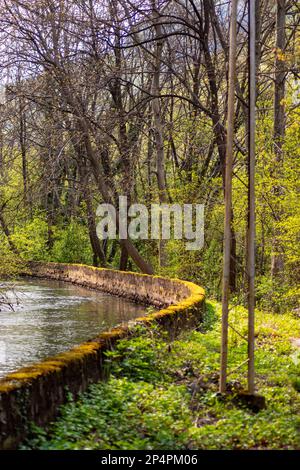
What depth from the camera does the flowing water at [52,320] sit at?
1462 cm

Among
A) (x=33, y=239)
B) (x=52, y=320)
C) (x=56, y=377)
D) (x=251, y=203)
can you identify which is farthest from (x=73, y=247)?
(x=56, y=377)

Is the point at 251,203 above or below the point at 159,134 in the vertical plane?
below

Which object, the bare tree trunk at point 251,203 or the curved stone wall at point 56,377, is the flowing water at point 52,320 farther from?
the bare tree trunk at point 251,203

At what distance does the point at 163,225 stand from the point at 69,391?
1779 cm

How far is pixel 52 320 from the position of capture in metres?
19.5

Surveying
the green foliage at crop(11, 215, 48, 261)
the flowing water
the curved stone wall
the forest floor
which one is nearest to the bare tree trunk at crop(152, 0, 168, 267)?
the flowing water

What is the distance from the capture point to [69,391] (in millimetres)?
7559

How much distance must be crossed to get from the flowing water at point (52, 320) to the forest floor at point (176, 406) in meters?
3.90

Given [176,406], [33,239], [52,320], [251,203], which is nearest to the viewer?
[176,406]

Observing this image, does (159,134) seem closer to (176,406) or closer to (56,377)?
(176,406)

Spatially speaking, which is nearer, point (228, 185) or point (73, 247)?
point (228, 185)

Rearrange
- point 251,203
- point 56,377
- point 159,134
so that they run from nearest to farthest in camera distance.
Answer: point 56,377
point 251,203
point 159,134

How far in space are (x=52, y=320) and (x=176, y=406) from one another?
39.9 feet

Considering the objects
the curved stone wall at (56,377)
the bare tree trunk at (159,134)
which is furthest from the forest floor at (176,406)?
the bare tree trunk at (159,134)
